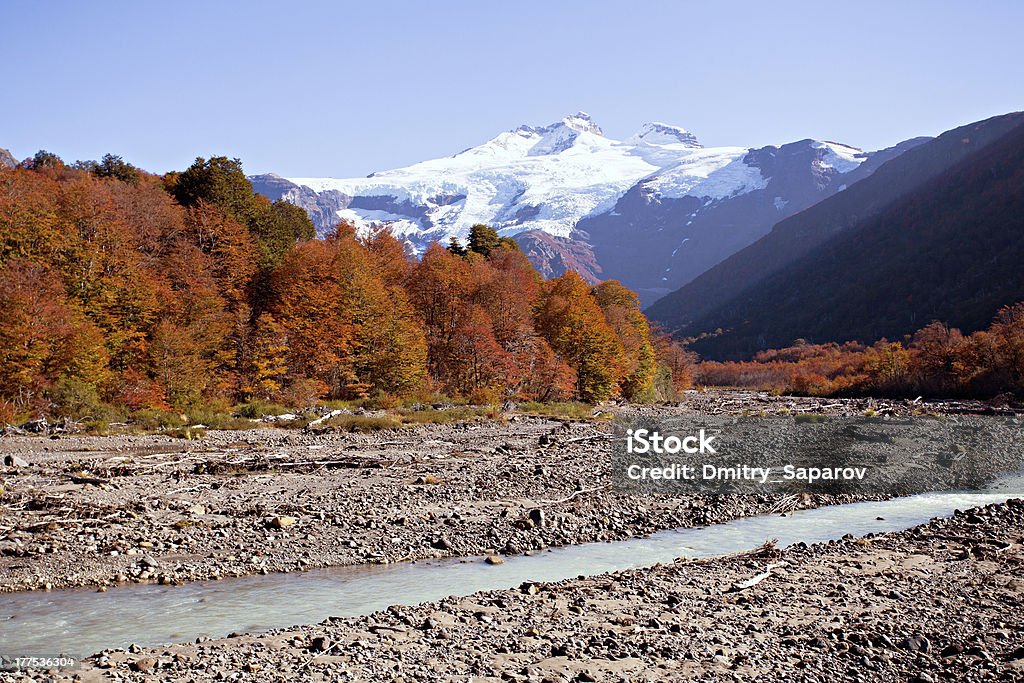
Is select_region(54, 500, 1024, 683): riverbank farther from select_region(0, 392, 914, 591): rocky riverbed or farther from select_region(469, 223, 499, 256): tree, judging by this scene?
select_region(469, 223, 499, 256): tree

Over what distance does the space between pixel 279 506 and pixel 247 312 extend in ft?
106

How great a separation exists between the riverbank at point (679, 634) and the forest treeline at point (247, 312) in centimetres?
2657

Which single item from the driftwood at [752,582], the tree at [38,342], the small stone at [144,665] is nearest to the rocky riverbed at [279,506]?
the driftwood at [752,582]

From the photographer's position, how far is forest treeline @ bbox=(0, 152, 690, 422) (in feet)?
112

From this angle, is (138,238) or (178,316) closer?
(178,316)

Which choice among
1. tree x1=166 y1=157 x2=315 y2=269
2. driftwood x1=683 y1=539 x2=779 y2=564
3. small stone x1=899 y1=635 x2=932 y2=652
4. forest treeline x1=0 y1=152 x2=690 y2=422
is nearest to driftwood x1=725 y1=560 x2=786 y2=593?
driftwood x1=683 y1=539 x2=779 y2=564

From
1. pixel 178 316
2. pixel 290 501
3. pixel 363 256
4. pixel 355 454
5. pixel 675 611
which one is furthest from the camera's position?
pixel 363 256

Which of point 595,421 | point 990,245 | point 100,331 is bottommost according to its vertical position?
point 595,421

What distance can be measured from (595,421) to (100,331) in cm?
2743

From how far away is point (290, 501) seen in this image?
18.0 meters

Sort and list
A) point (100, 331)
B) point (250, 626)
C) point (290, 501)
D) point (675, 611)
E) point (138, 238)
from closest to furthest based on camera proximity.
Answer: point (250, 626) → point (675, 611) → point (290, 501) → point (100, 331) → point (138, 238)

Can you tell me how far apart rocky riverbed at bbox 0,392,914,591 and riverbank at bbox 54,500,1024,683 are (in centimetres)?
367

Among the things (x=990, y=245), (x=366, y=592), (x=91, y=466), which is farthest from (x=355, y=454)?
(x=990, y=245)

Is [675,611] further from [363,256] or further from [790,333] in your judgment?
[790,333]
